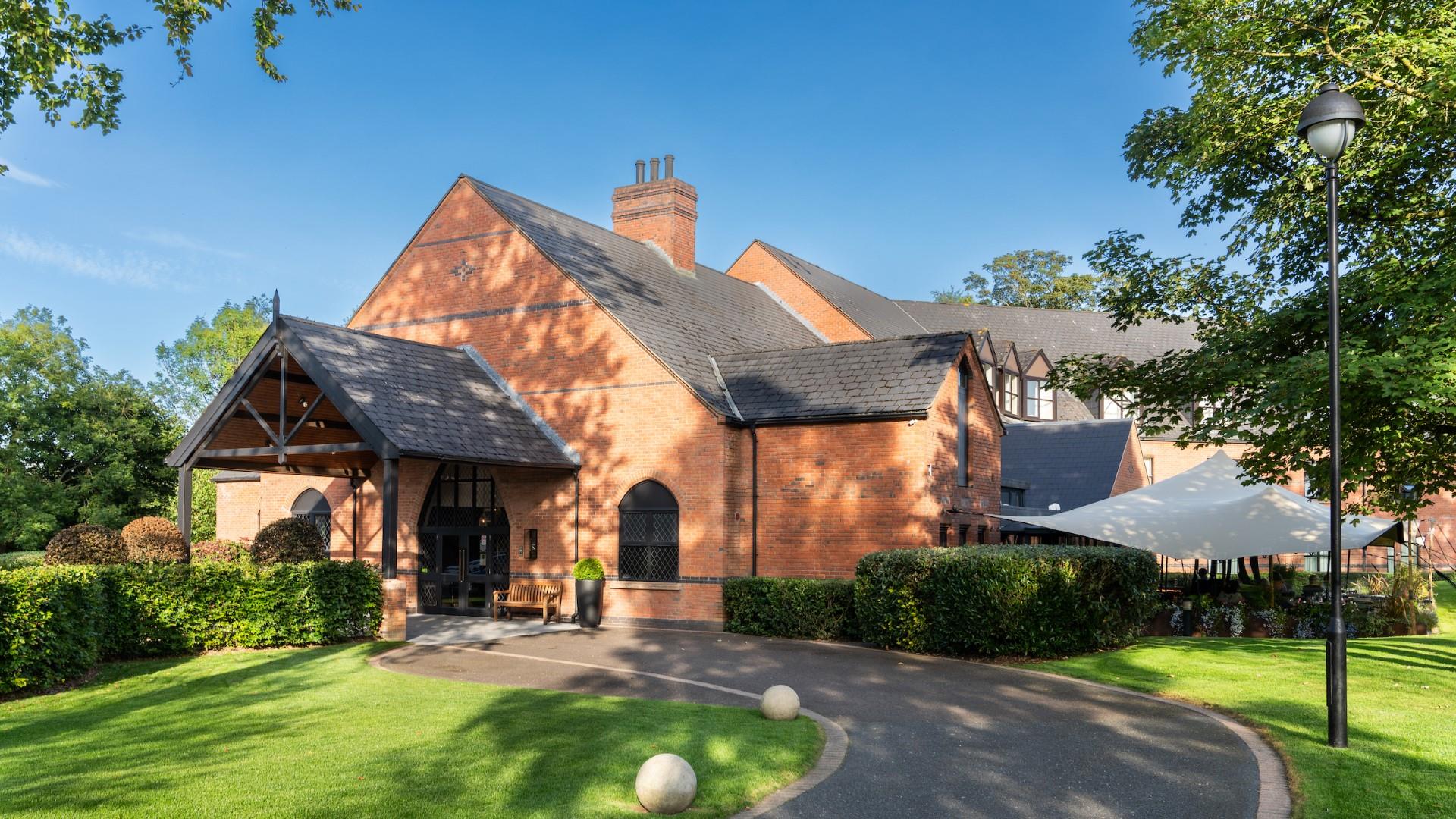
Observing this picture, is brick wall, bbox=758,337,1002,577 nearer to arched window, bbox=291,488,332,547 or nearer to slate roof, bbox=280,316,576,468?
slate roof, bbox=280,316,576,468

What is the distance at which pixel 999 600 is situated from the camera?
15.4m

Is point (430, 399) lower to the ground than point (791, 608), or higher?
higher

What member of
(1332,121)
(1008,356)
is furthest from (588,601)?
(1008,356)

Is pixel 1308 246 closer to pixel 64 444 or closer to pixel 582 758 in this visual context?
pixel 582 758

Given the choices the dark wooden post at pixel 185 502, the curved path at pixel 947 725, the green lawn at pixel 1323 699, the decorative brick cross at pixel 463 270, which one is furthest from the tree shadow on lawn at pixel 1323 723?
the decorative brick cross at pixel 463 270

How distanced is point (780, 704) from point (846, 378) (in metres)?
11.2

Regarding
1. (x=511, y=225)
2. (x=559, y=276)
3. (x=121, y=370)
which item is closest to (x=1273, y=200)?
(x=559, y=276)

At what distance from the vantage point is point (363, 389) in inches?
711

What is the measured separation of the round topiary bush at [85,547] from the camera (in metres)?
15.4

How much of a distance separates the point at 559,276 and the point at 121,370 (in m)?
36.5

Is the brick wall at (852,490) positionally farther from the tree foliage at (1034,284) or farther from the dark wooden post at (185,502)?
the tree foliage at (1034,284)

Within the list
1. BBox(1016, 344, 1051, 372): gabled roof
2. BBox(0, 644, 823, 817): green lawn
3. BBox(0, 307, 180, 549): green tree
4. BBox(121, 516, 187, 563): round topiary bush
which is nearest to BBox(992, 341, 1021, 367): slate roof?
BBox(1016, 344, 1051, 372): gabled roof

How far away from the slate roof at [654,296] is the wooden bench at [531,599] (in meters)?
5.14

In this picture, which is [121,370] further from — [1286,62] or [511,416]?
[1286,62]
